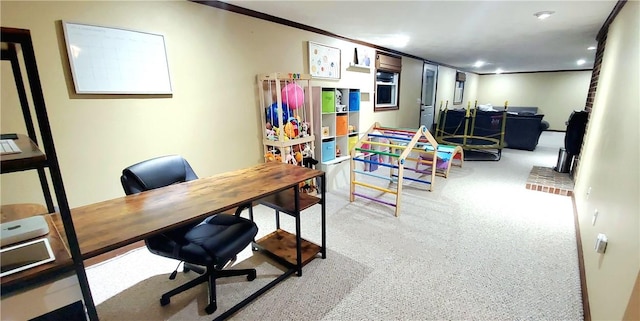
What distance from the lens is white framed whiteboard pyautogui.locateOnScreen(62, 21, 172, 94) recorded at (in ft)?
6.18

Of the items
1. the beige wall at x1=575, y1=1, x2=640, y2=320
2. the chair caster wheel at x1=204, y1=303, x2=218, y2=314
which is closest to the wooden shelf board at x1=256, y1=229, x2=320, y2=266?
the chair caster wheel at x1=204, y1=303, x2=218, y2=314

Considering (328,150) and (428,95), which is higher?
(428,95)

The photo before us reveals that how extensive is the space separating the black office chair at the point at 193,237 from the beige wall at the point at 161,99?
665 mm

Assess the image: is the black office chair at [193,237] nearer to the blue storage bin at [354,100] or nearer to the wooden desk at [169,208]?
the wooden desk at [169,208]

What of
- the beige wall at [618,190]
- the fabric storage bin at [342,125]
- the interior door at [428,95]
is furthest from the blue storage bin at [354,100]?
the interior door at [428,95]

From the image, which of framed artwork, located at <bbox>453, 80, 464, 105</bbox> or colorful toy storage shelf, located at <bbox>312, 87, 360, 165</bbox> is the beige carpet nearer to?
colorful toy storage shelf, located at <bbox>312, 87, 360, 165</bbox>

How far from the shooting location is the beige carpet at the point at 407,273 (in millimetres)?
1675

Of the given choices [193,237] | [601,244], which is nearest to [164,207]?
[193,237]

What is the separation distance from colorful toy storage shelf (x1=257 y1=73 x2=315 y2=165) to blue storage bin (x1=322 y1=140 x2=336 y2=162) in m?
0.23

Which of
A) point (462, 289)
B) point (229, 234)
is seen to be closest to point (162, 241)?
point (229, 234)

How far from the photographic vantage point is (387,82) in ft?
17.9

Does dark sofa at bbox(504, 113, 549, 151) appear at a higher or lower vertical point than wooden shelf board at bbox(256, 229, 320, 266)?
higher

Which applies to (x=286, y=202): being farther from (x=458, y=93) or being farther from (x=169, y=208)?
(x=458, y=93)

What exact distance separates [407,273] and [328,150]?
2024mm
